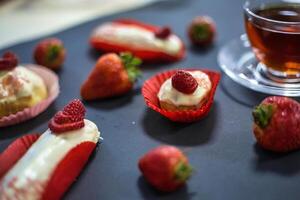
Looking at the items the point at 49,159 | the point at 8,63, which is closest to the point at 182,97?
the point at 49,159

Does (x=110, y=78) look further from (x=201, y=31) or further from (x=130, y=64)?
(x=201, y=31)

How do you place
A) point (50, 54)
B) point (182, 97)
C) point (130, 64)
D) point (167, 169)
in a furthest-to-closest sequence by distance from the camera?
1. point (50, 54)
2. point (130, 64)
3. point (182, 97)
4. point (167, 169)

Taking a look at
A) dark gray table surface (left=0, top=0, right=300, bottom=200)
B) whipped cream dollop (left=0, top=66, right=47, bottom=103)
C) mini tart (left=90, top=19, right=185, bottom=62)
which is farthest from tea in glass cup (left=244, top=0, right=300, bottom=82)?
whipped cream dollop (left=0, top=66, right=47, bottom=103)

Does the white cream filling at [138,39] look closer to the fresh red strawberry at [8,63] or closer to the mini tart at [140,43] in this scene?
the mini tart at [140,43]

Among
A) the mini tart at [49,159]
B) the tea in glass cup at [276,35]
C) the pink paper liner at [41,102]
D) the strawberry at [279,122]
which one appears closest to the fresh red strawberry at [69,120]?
the mini tart at [49,159]

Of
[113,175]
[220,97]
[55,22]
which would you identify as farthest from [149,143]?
[55,22]

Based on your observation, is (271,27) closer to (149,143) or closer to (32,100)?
(149,143)
